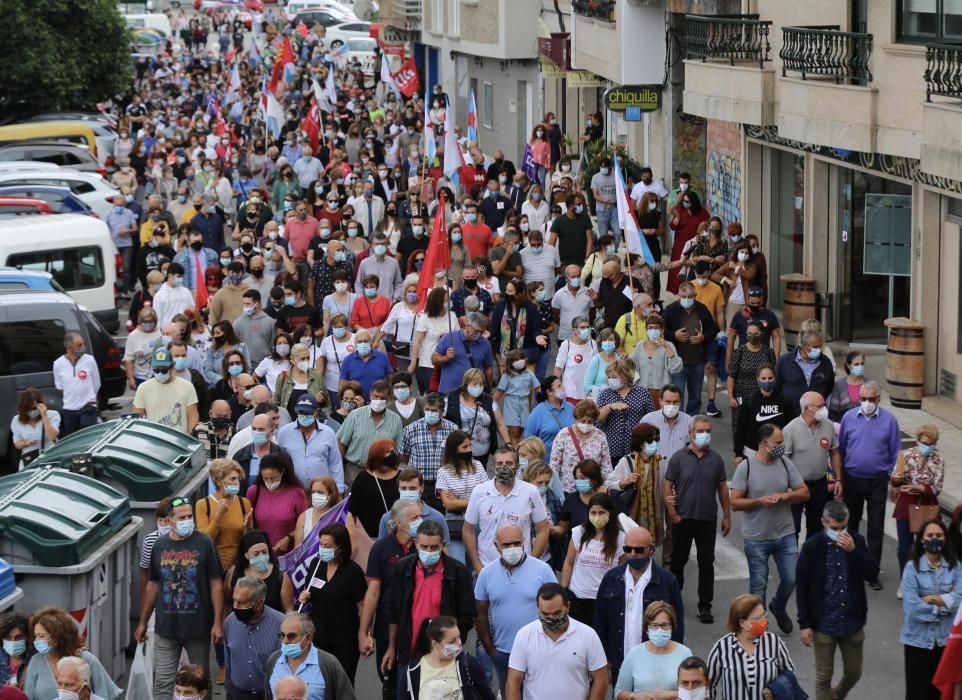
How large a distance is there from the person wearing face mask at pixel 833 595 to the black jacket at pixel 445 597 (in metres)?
2.02

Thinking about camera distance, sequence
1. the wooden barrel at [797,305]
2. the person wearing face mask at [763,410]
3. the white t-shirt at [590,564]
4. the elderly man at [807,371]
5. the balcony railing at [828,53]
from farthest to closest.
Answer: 1. the wooden barrel at [797,305]
2. the balcony railing at [828,53]
3. the elderly man at [807,371]
4. the person wearing face mask at [763,410]
5. the white t-shirt at [590,564]

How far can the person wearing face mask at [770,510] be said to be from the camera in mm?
12680

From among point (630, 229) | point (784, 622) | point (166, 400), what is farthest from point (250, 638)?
point (630, 229)

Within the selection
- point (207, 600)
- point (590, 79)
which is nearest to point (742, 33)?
point (590, 79)

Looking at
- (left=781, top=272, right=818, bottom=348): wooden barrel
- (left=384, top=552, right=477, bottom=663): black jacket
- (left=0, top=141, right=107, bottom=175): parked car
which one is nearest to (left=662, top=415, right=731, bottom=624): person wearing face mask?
(left=384, top=552, right=477, bottom=663): black jacket

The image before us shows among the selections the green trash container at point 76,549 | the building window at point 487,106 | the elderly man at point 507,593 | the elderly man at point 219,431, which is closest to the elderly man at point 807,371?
the elderly man at point 219,431

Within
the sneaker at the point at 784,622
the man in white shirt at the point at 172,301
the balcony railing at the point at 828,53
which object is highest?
the balcony railing at the point at 828,53

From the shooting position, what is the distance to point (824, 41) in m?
A: 21.7

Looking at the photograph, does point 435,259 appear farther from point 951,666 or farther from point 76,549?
point 951,666

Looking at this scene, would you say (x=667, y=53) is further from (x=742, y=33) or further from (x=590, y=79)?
(x=742, y=33)

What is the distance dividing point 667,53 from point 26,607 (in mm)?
21884

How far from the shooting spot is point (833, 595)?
10945 mm

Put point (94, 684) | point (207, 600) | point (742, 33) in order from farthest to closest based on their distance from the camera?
1. point (742, 33)
2. point (207, 600)
3. point (94, 684)

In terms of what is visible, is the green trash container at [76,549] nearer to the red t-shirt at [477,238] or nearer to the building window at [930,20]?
the red t-shirt at [477,238]
